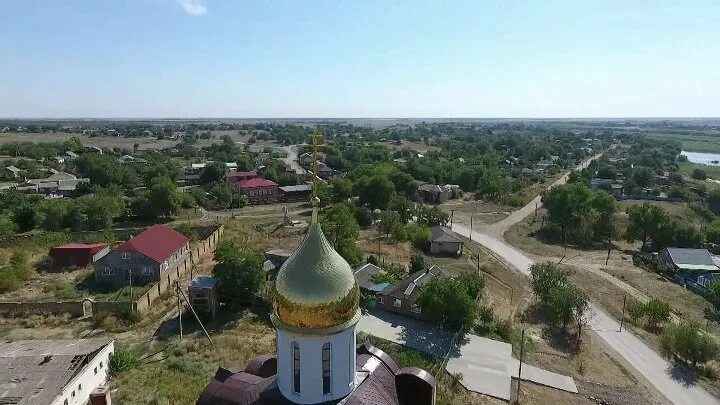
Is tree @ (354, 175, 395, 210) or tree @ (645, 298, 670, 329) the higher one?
tree @ (354, 175, 395, 210)

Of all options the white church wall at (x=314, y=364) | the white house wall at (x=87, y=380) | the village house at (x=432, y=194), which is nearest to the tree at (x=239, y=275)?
the white house wall at (x=87, y=380)

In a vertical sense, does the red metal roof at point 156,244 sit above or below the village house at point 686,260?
above

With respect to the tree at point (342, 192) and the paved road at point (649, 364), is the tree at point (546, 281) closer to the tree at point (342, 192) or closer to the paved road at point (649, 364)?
the paved road at point (649, 364)

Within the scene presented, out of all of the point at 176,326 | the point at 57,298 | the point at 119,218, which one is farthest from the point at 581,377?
the point at 119,218

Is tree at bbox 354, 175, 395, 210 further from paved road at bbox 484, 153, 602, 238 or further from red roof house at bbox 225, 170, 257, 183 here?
red roof house at bbox 225, 170, 257, 183

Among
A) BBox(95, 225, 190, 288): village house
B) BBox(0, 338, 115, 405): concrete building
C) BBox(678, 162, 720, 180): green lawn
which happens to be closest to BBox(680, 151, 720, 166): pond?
BBox(678, 162, 720, 180): green lawn

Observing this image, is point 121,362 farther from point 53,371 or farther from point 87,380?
point 53,371
